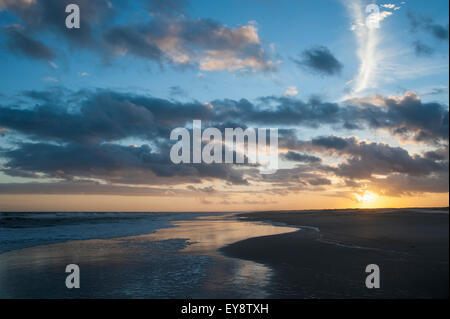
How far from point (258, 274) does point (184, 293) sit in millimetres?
4114

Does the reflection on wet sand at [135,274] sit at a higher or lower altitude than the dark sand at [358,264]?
lower
